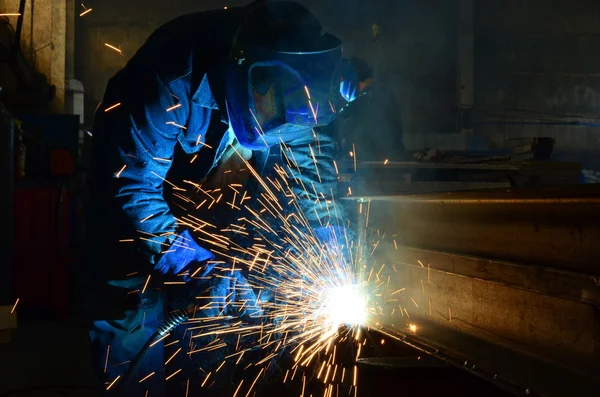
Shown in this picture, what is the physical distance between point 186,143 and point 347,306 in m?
1.01

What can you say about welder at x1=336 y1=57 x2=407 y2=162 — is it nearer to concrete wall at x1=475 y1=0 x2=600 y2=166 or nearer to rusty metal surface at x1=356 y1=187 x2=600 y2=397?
rusty metal surface at x1=356 y1=187 x2=600 y2=397

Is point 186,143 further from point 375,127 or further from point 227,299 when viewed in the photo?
point 375,127

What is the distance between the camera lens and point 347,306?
2.23 m

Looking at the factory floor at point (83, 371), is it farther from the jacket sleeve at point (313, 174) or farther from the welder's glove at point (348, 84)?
the welder's glove at point (348, 84)

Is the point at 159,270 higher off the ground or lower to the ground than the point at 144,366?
higher

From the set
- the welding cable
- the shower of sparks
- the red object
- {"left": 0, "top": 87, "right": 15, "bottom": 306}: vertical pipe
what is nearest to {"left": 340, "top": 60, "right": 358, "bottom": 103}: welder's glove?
the shower of sparks

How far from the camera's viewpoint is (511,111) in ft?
29.5

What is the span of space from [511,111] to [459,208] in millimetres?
7720

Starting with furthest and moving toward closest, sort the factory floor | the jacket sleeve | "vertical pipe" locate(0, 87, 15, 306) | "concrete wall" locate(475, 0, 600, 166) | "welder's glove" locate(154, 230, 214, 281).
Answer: "concrete wall" locate(475, 0, 600, 166) → "vertical pipe" locate(0, 87, 15, 306) → the jacket sleeve → "welder's glove" locate(154, 230, 214, 281) → the factory floor

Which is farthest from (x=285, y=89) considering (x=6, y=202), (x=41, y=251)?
(x=41, y=251)

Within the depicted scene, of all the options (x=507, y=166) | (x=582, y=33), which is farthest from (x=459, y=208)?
(x=582, y=33)

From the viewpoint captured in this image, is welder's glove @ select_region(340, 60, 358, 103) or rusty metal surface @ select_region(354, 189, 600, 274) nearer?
rusty metal surface @ select_region(354, 189, 600, 274)

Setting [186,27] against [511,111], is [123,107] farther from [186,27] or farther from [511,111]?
[511,111]

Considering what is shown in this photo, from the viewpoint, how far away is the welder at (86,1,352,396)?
2.30 m
